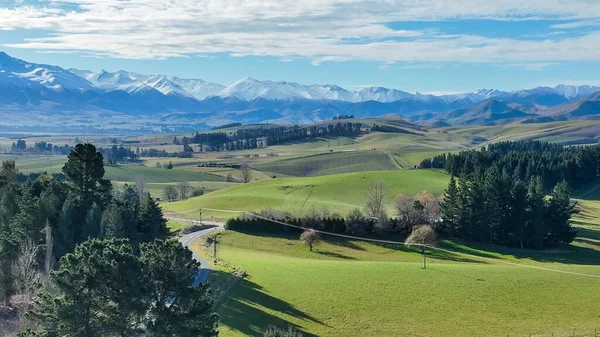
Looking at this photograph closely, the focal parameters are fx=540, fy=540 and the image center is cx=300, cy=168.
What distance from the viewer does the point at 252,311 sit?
4641 cm

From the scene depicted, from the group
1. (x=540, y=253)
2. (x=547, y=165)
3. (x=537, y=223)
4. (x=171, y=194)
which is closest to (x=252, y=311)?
(x=540, y=253)

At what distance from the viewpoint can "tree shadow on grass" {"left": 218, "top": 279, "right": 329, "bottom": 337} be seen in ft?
142

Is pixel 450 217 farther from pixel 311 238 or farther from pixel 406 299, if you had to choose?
pixel 406 299

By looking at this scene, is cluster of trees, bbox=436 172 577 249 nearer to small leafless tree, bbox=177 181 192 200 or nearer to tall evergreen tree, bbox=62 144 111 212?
tall evergreen tree, bbox=62 144 111 212

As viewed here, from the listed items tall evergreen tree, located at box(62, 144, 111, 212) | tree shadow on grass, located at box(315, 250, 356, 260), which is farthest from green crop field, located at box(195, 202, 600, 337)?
tall evergreen tree, located at box(62, 144, 111, 212)

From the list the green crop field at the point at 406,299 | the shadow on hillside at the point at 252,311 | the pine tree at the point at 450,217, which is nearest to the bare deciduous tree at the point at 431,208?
the pine tree at the point at 450,217

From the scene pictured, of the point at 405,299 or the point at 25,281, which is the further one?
the point at 405,299

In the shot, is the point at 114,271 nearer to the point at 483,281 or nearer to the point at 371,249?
the point at 483,281

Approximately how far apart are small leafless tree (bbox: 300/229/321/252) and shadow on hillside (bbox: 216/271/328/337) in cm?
2502

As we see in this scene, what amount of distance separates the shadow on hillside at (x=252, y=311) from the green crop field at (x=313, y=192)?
46683 millimetres

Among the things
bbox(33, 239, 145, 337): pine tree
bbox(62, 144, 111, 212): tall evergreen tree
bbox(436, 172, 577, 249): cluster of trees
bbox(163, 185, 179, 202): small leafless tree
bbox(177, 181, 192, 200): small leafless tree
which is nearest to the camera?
bbox(33, 239, 145, 337): pine tree

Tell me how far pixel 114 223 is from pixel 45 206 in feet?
33.9

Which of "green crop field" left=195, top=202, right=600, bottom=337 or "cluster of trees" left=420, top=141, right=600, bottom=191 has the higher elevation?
"cluster of trees" left=420, top=141, right=600, bottom=191

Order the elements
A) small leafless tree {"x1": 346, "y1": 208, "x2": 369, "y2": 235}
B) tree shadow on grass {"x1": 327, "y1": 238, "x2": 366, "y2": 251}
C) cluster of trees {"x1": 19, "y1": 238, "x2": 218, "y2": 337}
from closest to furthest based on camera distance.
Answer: cluster of trees {"x1": 19, "y1": 238, "x2": 218, "y2": 337}, tree shadow on grass {"x1": 327, "y1": 238, "x2": 366, "y2": 251}, small leafless tree {"x1": 346, "y1": 208, "x2": 369, "y2": 235}
